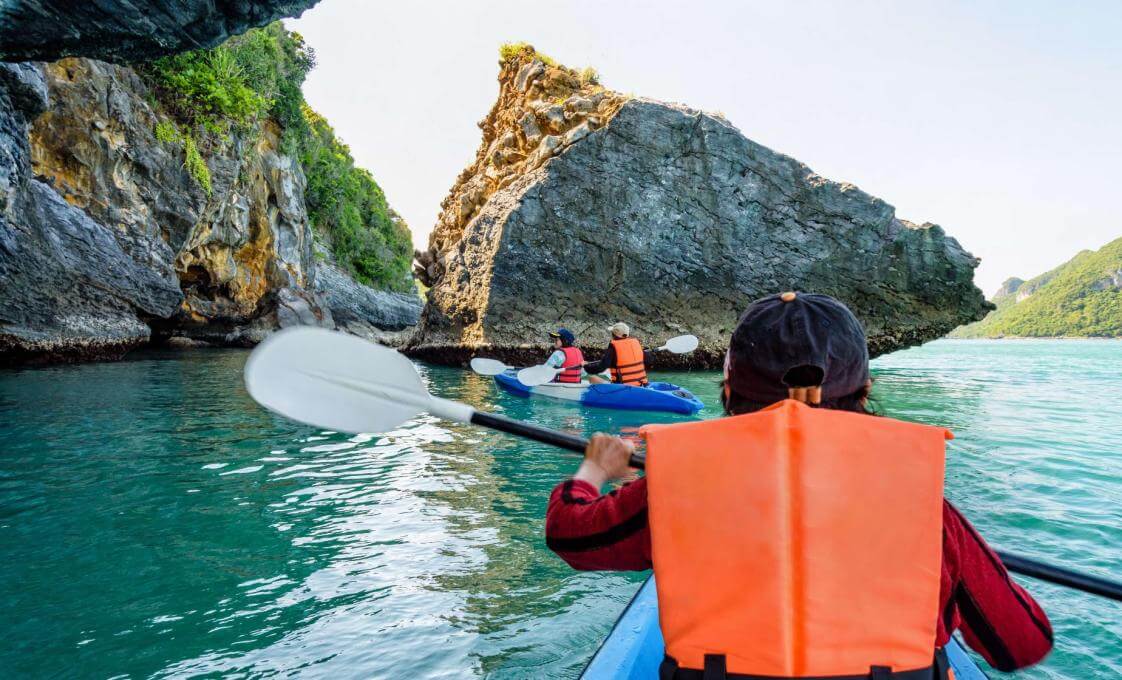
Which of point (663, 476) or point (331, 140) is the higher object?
point (331, 140)

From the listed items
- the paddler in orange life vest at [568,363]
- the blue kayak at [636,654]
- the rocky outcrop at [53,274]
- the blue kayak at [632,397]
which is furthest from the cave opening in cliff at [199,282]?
the blue kayak at [636,654]

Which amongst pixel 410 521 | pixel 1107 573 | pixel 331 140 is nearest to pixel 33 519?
pixel 410 521

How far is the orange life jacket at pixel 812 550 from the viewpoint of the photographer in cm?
99

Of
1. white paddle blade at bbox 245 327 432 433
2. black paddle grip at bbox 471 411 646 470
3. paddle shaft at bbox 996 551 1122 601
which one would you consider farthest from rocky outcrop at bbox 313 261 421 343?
paddle shaft at bbox 996 551 1122 601

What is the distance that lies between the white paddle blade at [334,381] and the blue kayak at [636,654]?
101 cm

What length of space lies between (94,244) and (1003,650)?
13.7m

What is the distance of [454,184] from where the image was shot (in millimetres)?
23484

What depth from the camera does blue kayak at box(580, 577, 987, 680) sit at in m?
1.80

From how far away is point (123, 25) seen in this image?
19.5ft

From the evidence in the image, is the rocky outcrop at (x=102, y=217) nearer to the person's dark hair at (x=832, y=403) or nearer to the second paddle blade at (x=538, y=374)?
the second paddle blade at (x=538, y=374)

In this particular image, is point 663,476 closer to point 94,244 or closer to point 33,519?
point 33,519

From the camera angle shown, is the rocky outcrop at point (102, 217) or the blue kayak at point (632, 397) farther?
the rocky outcrop at point (102, 217)

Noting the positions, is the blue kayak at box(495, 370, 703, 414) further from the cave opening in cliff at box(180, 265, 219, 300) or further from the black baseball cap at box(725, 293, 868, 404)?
the cave opening in cliff at box(180, 265, 219, 300)

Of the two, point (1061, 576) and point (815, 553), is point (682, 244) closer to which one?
point (1061, 576)
